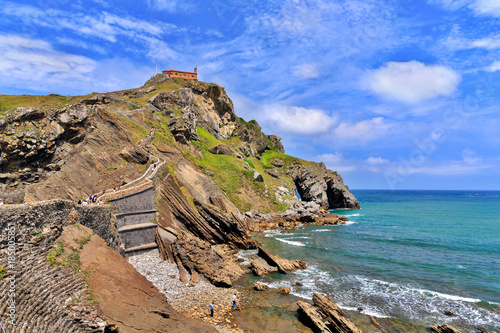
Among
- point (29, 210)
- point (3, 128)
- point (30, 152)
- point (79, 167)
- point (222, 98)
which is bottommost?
point (29, 210)

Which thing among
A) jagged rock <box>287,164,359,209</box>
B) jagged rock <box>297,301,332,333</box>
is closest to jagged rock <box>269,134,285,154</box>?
jagged rock <box>287,164,359,209</box>

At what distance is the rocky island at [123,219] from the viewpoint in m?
12.0

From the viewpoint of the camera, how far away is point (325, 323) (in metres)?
18.1

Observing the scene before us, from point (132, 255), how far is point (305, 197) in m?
76.2

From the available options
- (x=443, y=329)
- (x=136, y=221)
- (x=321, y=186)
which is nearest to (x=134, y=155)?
(x=136, y=221)

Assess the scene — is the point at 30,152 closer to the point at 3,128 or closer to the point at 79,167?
the point at 3,128

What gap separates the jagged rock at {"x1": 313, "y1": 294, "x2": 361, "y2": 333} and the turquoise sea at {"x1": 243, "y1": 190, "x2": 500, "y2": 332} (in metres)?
2.51

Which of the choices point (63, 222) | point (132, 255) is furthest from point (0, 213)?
point (132, 255)

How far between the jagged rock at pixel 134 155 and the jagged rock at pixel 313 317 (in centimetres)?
3066

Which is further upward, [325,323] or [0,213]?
[0,213]

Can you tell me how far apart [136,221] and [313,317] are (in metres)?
21.5

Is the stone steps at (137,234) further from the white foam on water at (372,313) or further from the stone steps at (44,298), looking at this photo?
the white foam on water at (372,313)

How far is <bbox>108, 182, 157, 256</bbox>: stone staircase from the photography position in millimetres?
26516

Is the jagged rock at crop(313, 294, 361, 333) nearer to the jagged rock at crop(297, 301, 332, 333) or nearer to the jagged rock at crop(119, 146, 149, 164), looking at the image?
the jagged rock at crop(297, 301, 332, 333)
